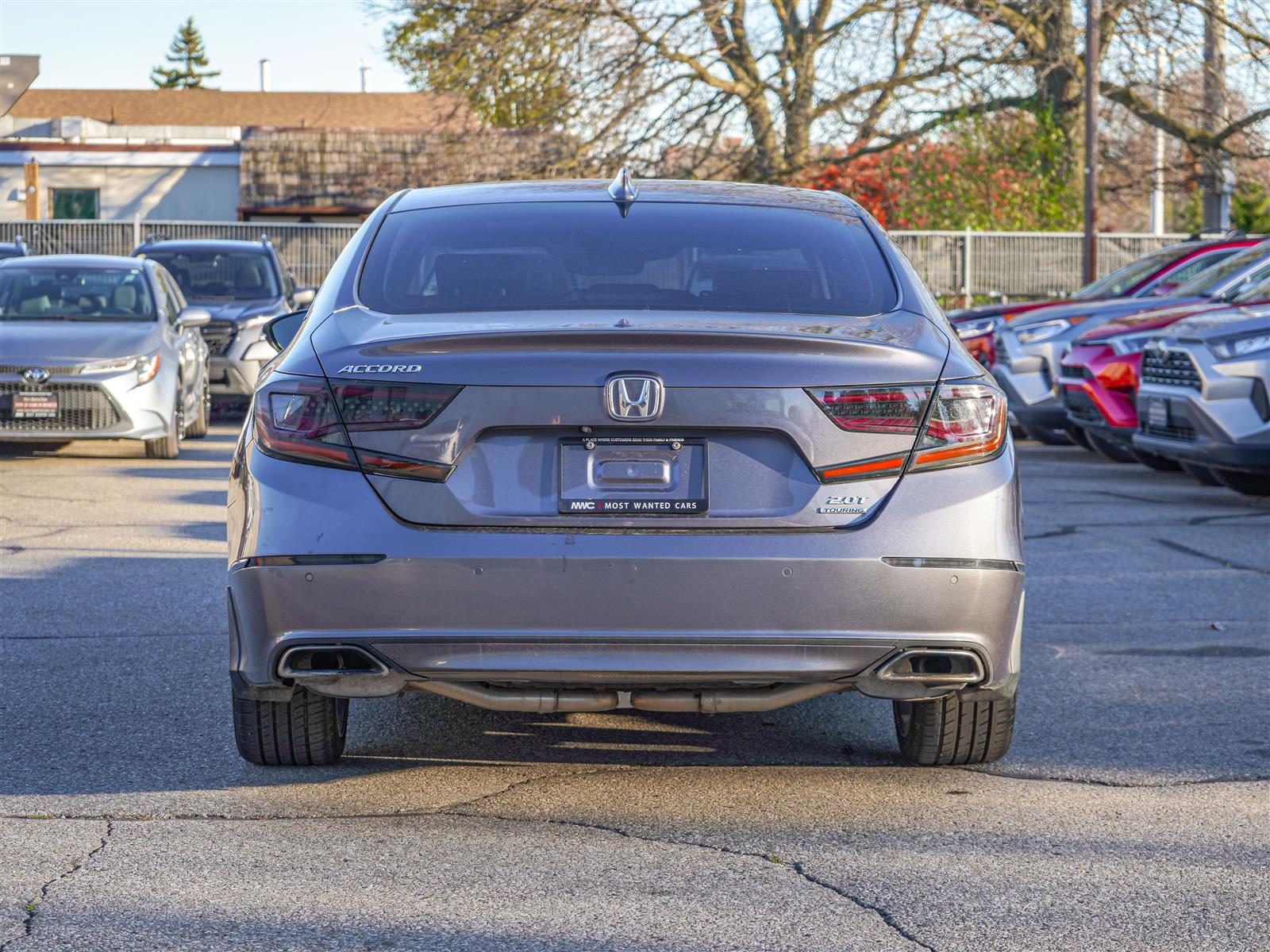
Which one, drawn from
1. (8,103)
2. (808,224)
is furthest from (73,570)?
(8,103)

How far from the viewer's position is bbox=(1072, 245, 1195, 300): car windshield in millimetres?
15836

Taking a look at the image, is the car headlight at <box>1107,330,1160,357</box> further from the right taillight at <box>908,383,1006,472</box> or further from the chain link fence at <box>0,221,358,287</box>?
the chain link fence at <box>0,221,358,287</box>

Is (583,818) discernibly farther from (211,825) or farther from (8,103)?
(8,103)

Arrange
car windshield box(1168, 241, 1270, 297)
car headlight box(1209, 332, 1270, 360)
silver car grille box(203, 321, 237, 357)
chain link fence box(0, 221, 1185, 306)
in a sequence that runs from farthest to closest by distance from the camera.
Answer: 1. chain link fence box(0, 221, 1185, 306)
2. silver car grille box(203, 321, 237, 357)
3. car windshield box(1168, 241, 1270, 297)
4. car headlight box(1209, 332, 1270, 360)

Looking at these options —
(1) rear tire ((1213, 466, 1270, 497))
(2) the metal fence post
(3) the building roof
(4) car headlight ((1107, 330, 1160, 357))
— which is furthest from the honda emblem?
(3) the building roof

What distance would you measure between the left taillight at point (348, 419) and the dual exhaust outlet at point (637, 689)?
1.47 ft

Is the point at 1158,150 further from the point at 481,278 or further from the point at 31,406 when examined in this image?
the point at 481,278

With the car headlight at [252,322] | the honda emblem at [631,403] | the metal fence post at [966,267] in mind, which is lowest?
the honda emblem at [631,403]

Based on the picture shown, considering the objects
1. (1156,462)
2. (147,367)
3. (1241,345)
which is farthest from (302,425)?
(1156,462)

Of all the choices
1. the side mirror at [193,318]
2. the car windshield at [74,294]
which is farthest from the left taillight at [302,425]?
the side mirror at [193,318]

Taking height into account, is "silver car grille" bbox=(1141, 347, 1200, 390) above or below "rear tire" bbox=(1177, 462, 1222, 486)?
above

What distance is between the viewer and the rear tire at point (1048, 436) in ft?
49.6

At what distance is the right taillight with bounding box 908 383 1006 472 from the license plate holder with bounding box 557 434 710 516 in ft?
1.75

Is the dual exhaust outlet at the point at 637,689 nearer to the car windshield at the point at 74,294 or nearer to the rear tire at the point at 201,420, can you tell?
the car windshield at the point at 74,294
